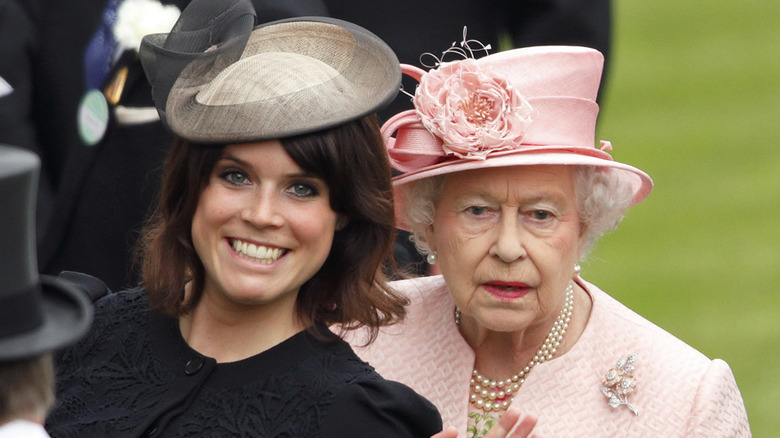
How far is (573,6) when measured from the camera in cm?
520

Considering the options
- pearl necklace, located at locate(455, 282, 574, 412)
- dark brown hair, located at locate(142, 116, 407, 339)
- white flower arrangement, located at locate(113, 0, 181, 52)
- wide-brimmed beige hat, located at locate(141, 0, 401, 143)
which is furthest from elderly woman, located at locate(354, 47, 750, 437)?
white flower arrangement, located at locate(113, 0, 181, 52)

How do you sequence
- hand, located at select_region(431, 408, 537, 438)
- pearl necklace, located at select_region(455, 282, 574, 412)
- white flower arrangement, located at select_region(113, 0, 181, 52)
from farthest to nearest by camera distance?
white flower arrangement, located at select_region(113, 0, 181, 52) → pearl necklace, located at select_region(455, 282, 574, 412) → hand, located at select_region(431, 408, 537, 438)

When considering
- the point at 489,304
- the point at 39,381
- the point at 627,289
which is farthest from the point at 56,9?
the point at 627,289

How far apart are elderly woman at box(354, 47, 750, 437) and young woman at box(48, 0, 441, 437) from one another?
1.71 ft

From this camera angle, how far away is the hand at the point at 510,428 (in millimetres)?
3381

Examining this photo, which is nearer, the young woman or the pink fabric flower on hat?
the young woman

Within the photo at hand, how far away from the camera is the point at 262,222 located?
3494 mm

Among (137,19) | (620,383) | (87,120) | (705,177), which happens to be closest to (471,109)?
(620,383)

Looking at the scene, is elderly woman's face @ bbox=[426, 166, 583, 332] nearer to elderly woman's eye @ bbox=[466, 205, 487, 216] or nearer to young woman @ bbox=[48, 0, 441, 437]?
elderly woman's eye @ bbox=[466, 205, 487, 216]

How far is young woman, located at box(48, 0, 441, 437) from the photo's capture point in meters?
3.49

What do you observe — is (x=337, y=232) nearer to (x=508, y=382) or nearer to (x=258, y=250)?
(x=258, y=250)

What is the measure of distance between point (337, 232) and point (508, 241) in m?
0.61

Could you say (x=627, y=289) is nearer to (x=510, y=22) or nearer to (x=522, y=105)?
(x=510, y=22)

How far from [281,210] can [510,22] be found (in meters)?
1.98
